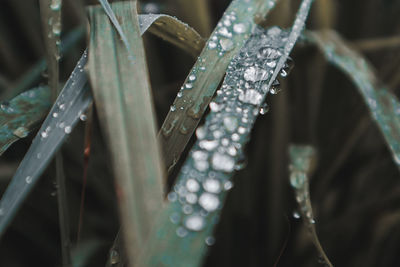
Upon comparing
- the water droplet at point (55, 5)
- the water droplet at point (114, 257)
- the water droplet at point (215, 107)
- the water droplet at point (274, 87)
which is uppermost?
the water droplet at point (55, 5)

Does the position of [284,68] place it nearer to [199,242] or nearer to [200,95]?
[200,95]

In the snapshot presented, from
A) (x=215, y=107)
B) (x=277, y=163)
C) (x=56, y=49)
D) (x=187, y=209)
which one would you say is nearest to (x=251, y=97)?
(x=215, y=107)

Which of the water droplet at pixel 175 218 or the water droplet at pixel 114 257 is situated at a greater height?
the water droplet at pixel 175 218

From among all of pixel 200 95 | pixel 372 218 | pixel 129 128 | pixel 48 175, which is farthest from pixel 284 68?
pixel 48 175

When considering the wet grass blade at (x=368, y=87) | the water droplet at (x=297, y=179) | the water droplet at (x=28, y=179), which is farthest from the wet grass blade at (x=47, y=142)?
the wet grass blade at (x=368, y=87)

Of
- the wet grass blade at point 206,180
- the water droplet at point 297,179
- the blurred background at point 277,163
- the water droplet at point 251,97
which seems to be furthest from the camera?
the blurred background at point 277,163

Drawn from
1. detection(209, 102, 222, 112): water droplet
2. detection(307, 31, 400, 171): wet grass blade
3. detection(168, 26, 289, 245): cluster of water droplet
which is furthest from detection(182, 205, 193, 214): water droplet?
detection(307, 31, 400, 171): wet grass blade

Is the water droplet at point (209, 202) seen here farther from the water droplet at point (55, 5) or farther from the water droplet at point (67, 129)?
the water droplet at point (55, 5)

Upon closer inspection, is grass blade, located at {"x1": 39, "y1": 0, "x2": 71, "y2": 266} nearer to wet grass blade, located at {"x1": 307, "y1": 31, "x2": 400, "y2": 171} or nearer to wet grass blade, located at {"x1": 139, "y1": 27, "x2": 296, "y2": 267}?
wet grass blade, located at {"x1": 139, "y1": 27, "x2": 296, "y2": 267}

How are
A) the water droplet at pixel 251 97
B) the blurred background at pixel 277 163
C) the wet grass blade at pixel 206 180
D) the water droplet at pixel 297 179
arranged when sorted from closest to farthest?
the wet grass blade at pixel 206 180 < the water droplet at pixel 251 97 < the water droplet at pixel 297 179 < the blurred background at pixel 277 163
